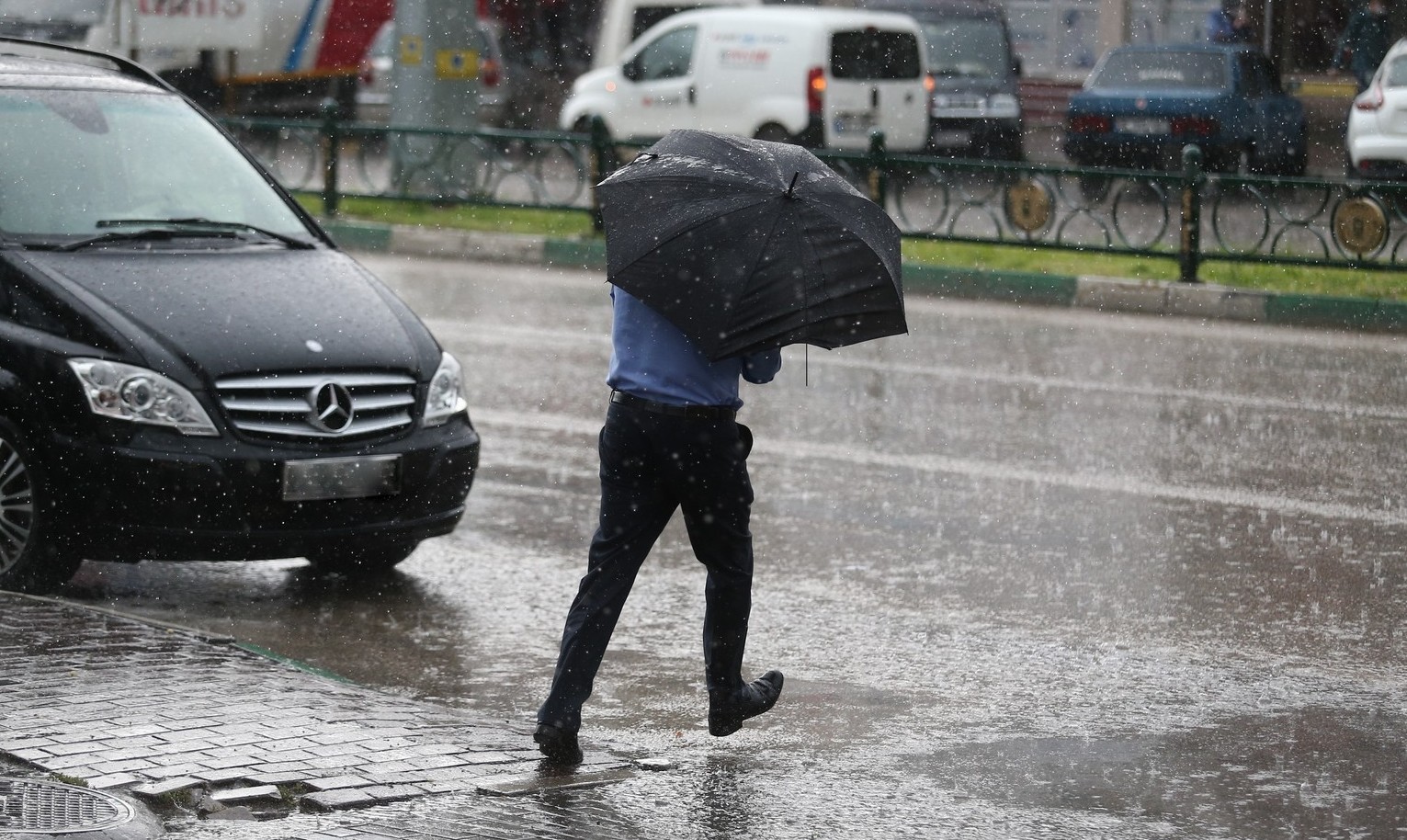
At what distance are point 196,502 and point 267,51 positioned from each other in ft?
79.5

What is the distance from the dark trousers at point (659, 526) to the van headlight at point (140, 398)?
1.95m

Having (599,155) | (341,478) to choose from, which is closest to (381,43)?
(599,155)

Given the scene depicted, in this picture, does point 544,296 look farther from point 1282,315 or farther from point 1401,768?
point 1401,768

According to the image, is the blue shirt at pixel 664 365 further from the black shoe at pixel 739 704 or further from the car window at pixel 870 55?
the car window at pixel 870 55

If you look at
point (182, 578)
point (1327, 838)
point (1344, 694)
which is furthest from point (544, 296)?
point (1327, 838)

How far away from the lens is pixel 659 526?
5.50 metres

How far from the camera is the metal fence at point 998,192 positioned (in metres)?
15.5

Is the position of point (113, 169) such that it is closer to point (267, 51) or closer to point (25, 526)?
point (25, 526)

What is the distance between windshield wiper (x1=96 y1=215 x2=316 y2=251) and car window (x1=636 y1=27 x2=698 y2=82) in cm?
1743

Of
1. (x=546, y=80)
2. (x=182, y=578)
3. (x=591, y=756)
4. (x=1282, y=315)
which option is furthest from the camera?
(x=546, y=80)

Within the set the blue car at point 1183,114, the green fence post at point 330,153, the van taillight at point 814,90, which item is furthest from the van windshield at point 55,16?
the blue car at point 1183,114

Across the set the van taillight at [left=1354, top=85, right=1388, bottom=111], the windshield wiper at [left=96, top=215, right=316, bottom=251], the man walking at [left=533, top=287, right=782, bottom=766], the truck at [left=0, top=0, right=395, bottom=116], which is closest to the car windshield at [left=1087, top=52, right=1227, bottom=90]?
the van taillight at [left=1354, top=85, right=1388, bottom=111]

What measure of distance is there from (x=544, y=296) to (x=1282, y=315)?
17.4 feet

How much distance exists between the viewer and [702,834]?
4984 mm
